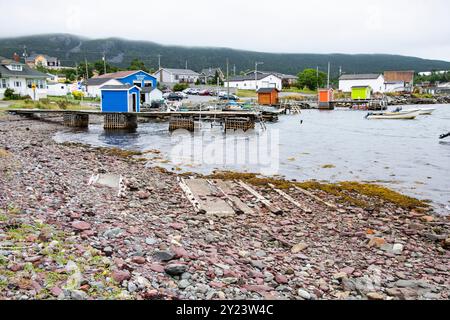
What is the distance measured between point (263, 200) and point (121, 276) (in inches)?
290

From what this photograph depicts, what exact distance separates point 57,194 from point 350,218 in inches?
315

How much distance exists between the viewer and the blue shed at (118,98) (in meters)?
41.2

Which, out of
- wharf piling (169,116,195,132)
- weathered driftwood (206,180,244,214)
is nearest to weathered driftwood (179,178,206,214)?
weathered driftwood (206,180,244,214)

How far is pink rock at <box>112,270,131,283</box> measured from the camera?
568 centimetres

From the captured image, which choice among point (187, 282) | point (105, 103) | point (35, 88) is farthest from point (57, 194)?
point (35, 88)

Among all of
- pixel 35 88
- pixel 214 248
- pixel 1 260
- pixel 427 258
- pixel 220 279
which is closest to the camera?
pixel 1 260

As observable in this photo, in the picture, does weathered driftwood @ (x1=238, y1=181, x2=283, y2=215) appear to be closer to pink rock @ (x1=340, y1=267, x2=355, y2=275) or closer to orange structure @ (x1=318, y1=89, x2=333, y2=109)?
pink rock @ (x1=340, y1=267, x2=355, y2=275)

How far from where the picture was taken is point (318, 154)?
83.4 feet

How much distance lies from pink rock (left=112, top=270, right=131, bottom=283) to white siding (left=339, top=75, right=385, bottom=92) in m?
125

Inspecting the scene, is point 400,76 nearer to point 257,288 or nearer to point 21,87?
point 21,87

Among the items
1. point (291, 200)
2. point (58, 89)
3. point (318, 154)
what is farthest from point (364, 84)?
point (291, 200)

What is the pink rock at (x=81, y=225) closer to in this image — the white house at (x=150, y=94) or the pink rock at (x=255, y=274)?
the pink rock at (x=255, y=274)

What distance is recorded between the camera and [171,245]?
754cm
